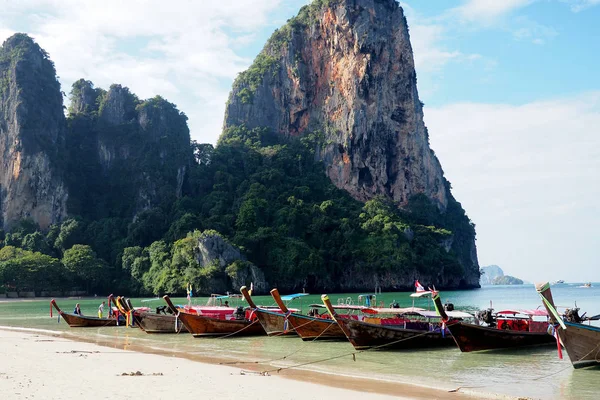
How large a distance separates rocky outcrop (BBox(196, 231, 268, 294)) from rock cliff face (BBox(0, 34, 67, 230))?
32.8 m

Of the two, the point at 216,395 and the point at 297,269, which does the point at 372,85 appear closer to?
the point at 297,269

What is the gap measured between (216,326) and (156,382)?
1158 centimetres

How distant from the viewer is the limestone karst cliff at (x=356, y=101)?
10062 cm

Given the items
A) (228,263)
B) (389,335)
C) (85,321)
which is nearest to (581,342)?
(389,335)

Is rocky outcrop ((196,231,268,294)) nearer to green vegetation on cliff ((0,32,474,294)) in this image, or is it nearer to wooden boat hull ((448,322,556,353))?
green vegetation on cliff ((0,32,474,294))

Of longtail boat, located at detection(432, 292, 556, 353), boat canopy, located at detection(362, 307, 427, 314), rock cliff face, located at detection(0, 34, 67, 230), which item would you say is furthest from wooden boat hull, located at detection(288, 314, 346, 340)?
rock cliff face, located at detection(0, 34, 67, 230)

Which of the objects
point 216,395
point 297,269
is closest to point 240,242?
point 297,269

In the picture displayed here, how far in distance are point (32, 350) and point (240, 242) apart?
190 feet

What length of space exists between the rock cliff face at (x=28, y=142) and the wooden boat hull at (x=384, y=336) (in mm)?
83076

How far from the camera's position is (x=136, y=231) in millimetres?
86625

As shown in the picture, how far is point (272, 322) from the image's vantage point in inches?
1001

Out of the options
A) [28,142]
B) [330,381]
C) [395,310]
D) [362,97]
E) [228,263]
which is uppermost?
[362,97]

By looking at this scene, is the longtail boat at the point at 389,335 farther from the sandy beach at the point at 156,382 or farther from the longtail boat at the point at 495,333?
the sandy beach at the point at 156,382

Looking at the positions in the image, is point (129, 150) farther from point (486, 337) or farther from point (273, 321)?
point (486, 337)
